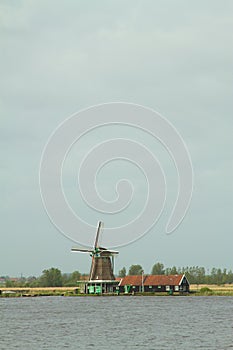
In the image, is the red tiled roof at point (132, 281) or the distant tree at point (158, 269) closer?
the red tiled roof at point (132, 281)

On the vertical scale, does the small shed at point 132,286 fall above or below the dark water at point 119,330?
above

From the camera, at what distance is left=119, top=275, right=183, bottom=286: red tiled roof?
66812mm

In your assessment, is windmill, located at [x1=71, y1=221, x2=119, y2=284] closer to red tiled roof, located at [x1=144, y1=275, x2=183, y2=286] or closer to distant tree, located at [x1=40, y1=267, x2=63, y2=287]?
red tiled roof, located at [x1=144, y1=275, x2=183, y2=286]

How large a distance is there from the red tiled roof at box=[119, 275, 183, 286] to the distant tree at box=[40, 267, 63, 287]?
95.3 ft

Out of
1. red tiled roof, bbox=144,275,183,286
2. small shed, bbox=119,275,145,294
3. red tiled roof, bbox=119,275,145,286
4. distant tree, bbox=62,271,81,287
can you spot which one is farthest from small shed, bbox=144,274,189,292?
distant tree, bbox=62,271,81,287

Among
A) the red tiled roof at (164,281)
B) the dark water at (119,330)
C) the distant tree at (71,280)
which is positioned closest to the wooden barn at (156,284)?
the red tiled roof at (164,281)

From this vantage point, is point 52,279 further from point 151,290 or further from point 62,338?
point 62,338

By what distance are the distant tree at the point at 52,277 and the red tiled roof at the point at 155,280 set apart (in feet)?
95.3

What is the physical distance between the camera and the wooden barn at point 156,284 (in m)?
66.8

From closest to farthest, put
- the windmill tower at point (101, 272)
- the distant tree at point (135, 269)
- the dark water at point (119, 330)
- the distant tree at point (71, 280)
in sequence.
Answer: the dark water at point (119, 330), the windmill tower at point (101, 272), the distant tree at point (71, 280), the distant tree at point (135, 269)

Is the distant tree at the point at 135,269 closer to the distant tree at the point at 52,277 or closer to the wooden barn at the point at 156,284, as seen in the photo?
the distant tree at the point at 52,277

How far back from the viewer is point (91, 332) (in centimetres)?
2719

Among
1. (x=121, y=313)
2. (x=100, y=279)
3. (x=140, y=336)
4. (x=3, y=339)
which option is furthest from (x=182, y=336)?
(x=100, y=279)

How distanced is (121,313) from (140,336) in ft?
41.9
